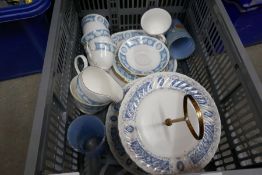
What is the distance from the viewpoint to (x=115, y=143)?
0.63 m

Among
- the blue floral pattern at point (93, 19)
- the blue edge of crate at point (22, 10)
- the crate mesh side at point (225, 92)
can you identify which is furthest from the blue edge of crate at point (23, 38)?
the crate mesh side at point (225, 92)

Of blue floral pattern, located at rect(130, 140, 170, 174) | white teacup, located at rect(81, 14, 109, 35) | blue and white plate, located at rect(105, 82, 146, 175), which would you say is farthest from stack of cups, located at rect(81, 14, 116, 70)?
blue floral pattern, located at rect(130, 140, 170, 174)

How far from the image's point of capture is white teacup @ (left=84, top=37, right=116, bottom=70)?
2.20 ft

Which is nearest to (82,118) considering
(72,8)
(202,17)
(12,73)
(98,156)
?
(98,156)

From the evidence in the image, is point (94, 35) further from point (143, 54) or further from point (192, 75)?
point (192, 75)

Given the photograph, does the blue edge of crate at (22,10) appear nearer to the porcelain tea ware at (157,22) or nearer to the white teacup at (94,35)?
the white teacup at (94,35)

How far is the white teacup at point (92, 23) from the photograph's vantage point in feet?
2.33

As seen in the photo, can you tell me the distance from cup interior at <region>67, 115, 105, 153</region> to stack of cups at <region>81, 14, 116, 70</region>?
6.2 inches

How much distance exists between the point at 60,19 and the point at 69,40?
90 mm

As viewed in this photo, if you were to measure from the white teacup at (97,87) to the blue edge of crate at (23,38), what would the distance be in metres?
0.29

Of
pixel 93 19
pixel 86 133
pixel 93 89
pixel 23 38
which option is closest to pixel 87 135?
pixel 86 133

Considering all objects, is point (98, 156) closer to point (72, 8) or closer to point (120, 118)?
point (120, 118)

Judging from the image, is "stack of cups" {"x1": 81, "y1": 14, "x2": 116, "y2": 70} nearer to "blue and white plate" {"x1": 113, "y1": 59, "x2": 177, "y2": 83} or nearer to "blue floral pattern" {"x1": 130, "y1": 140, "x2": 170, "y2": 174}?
"blue and white plate" {"x1": 113, "y1": 59, "x2": 177, "y2": 83}

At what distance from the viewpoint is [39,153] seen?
16.6 inches
